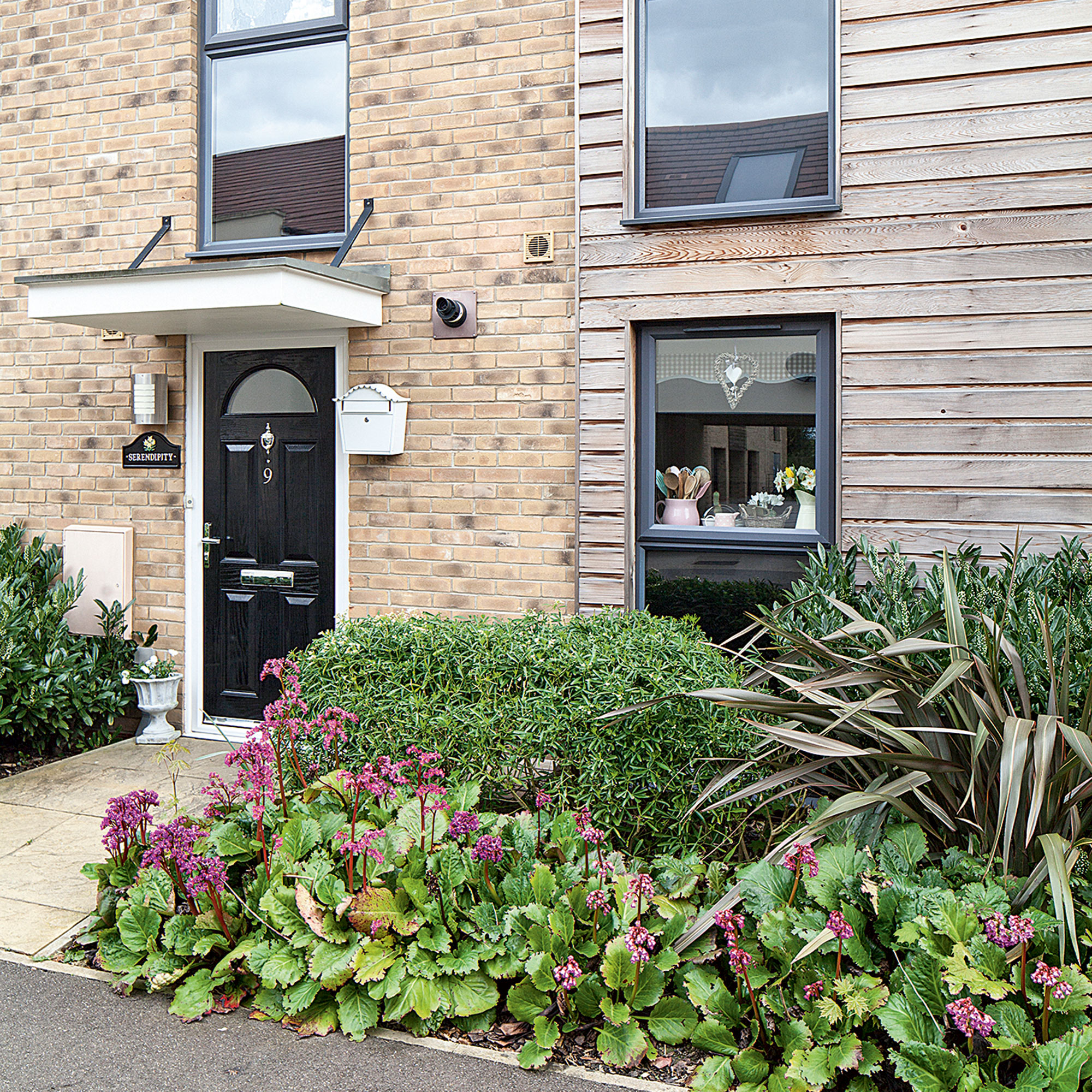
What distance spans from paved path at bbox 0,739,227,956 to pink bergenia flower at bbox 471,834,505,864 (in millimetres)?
1188

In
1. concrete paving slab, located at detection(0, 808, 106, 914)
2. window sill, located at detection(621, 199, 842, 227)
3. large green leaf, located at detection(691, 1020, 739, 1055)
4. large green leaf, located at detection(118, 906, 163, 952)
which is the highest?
window sill, located at detection(621, 199, 842, 227)

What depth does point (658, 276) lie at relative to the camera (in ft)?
15.9

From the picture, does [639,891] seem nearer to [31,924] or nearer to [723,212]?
[31,924]

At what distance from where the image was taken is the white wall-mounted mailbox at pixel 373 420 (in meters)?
5.13

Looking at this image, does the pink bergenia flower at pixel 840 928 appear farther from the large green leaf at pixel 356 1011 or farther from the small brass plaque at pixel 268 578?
the small brass plaque at pixel 268 578

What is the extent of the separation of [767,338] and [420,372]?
1779 mm

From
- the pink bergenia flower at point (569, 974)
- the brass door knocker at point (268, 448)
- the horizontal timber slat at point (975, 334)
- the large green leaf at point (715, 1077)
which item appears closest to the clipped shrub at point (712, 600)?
the horizontal timber slat at point (975, 334)

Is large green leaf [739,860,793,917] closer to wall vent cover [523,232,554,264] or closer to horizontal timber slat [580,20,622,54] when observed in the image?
wall vent cover [523,232,554,264]

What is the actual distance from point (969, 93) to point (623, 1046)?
13.4ft

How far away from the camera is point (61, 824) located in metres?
4.32

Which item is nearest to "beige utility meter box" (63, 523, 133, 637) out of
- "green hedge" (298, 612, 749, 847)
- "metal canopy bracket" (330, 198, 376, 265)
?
"metal canopy bracket" (330, 198, 376, 265)

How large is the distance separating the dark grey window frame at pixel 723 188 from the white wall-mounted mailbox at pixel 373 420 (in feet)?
4.82

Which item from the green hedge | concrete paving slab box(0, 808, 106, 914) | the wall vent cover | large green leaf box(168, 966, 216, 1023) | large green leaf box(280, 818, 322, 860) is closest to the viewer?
large green leaf box(168, 966, 216, 1023)

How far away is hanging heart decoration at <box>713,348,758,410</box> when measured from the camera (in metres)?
4.77
